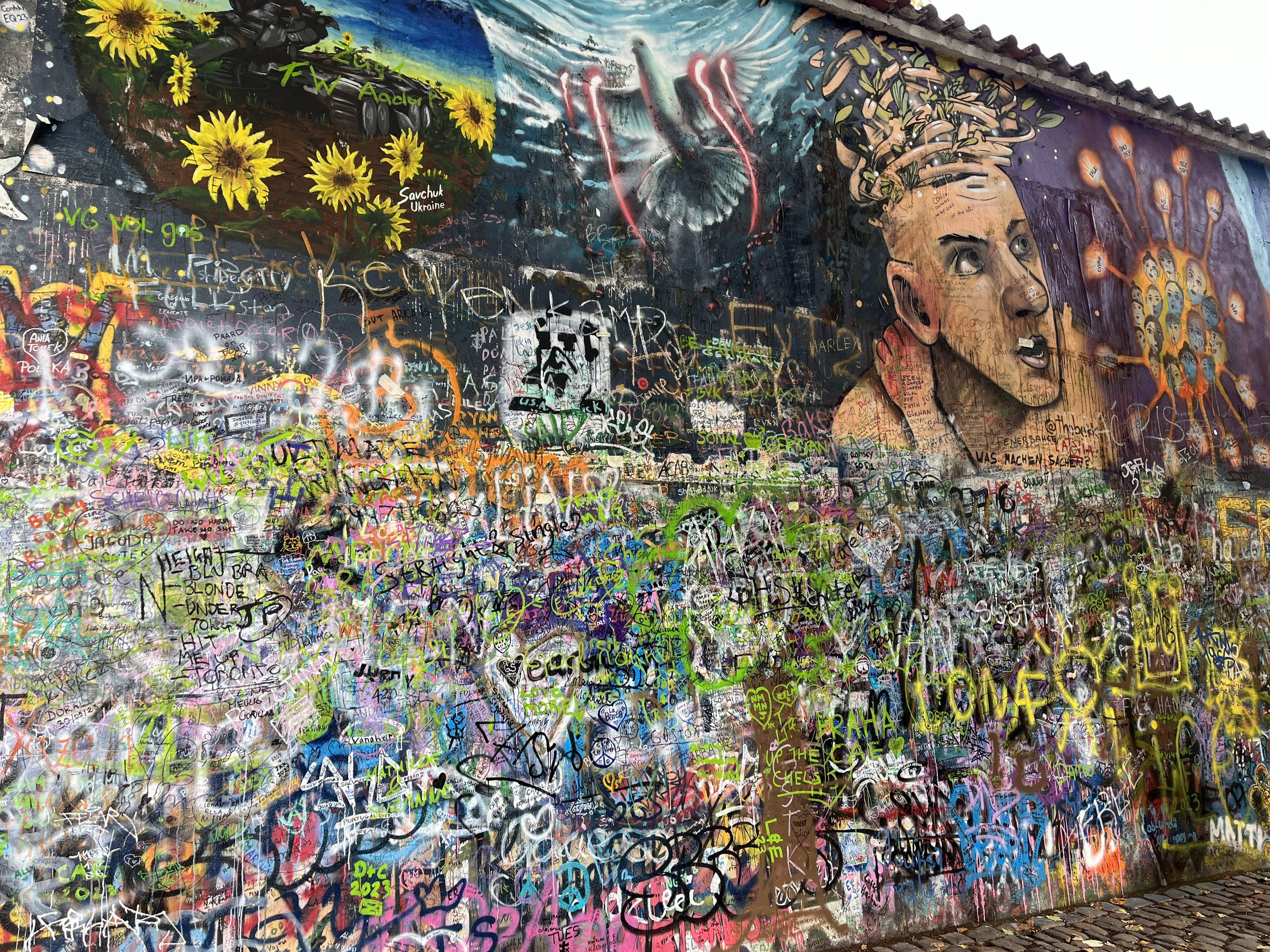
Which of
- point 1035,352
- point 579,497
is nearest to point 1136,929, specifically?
point 1035,352

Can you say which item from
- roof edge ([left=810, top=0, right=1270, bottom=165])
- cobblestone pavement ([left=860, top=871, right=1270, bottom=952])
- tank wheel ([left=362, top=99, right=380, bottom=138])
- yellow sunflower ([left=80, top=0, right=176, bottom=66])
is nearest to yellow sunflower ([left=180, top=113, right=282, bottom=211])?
yellow sunflower ([left=80, top=0, right=176, bottom=66])

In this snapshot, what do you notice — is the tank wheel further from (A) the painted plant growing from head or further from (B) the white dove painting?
(A) the painted plant growing from head

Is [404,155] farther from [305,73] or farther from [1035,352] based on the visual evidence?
[1035,352]

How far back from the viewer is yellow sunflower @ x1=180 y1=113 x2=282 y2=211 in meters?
4.04

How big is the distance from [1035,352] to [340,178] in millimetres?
5206

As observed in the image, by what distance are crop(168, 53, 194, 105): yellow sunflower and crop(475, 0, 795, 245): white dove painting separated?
1636 millimetres

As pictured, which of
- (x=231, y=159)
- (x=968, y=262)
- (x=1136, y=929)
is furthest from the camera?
(x=968, y=262)

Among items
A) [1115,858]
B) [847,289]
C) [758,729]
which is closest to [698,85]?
[847,289]

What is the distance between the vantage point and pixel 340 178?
4324 millimetres

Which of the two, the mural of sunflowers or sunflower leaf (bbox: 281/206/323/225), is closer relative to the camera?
the mural of sunflowers

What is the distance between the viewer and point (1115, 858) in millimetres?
6043

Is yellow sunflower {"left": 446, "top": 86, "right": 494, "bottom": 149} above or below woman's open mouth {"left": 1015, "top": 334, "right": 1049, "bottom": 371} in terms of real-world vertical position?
above

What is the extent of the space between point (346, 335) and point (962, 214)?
471 cm

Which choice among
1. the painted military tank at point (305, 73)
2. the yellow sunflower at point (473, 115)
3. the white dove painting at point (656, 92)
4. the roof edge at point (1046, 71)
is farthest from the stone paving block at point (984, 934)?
the roof edge at point (1046, 71)
